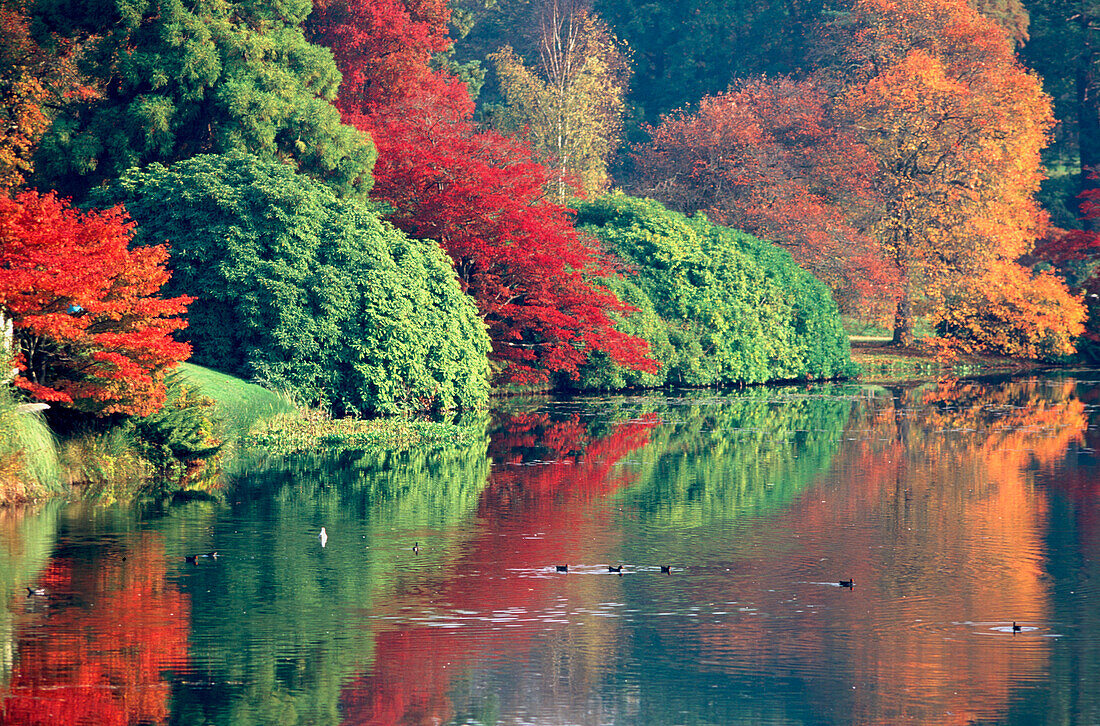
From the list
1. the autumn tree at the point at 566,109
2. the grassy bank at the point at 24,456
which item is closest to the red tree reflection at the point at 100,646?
the grassy bank at the point at 24,456

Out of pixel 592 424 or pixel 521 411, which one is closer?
pixel 592 424

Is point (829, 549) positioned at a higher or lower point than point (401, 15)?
lower

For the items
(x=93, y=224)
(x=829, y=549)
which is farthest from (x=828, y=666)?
(x=93, y=224)

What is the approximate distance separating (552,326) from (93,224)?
17642 mm

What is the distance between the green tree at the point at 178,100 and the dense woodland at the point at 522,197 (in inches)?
3.1

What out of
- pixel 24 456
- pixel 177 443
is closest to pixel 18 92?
pixel 177 443

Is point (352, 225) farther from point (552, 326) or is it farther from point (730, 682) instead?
point (730, 682)

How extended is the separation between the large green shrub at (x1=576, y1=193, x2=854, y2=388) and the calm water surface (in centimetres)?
1757

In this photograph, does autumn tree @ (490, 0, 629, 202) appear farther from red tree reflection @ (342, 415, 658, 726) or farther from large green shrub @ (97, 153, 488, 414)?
red tree reflection @ (342, 415, 658, 726)

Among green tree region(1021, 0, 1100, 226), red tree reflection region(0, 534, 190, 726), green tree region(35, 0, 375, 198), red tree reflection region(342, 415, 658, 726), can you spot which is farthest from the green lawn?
green tree region(1021, 0, 1100, 226)

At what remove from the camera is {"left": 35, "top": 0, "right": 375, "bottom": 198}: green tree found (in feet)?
107

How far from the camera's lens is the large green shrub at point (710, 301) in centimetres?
4291

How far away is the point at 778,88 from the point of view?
5797 centimetres

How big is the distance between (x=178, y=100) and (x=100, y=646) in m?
23.1
